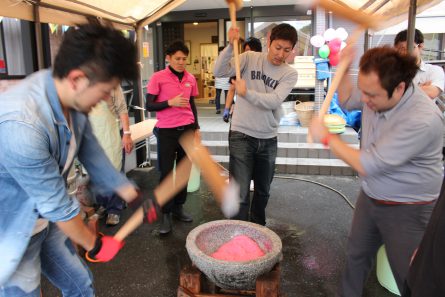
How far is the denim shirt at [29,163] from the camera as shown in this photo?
46.0 inches

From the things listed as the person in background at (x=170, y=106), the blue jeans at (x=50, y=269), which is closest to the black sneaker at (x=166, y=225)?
the person in background at (x=170, y=106)

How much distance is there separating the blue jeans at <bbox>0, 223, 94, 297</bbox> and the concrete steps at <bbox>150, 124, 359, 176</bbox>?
13.4ft

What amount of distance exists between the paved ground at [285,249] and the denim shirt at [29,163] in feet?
4.85

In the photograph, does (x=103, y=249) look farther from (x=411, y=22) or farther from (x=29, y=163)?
(x=411, y=22)

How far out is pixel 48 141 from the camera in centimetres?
127

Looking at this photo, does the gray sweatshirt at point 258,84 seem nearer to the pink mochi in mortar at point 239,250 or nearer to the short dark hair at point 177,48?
the short dark hair at point 177,48

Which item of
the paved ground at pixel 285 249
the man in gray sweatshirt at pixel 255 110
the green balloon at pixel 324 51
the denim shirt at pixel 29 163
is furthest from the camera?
the green balloon at pixel 324 51

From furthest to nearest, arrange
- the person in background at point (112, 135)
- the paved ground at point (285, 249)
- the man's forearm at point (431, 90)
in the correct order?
the person in background at point (112, 135), the man's forearm at point (431, 90), the paved ground at point (285, 249)

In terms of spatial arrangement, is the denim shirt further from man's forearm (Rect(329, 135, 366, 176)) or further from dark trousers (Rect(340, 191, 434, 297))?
dark trousers (Rect(340, 191, 434, 297))

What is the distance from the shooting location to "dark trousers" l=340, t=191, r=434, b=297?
188cm

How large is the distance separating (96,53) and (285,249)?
2.62 metres

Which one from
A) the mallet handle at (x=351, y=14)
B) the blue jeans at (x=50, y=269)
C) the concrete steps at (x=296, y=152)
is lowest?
the concrete steps at (x=296, y=152)

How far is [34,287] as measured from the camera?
5.06 feet

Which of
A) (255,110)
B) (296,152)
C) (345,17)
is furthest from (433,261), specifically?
(296,152)
